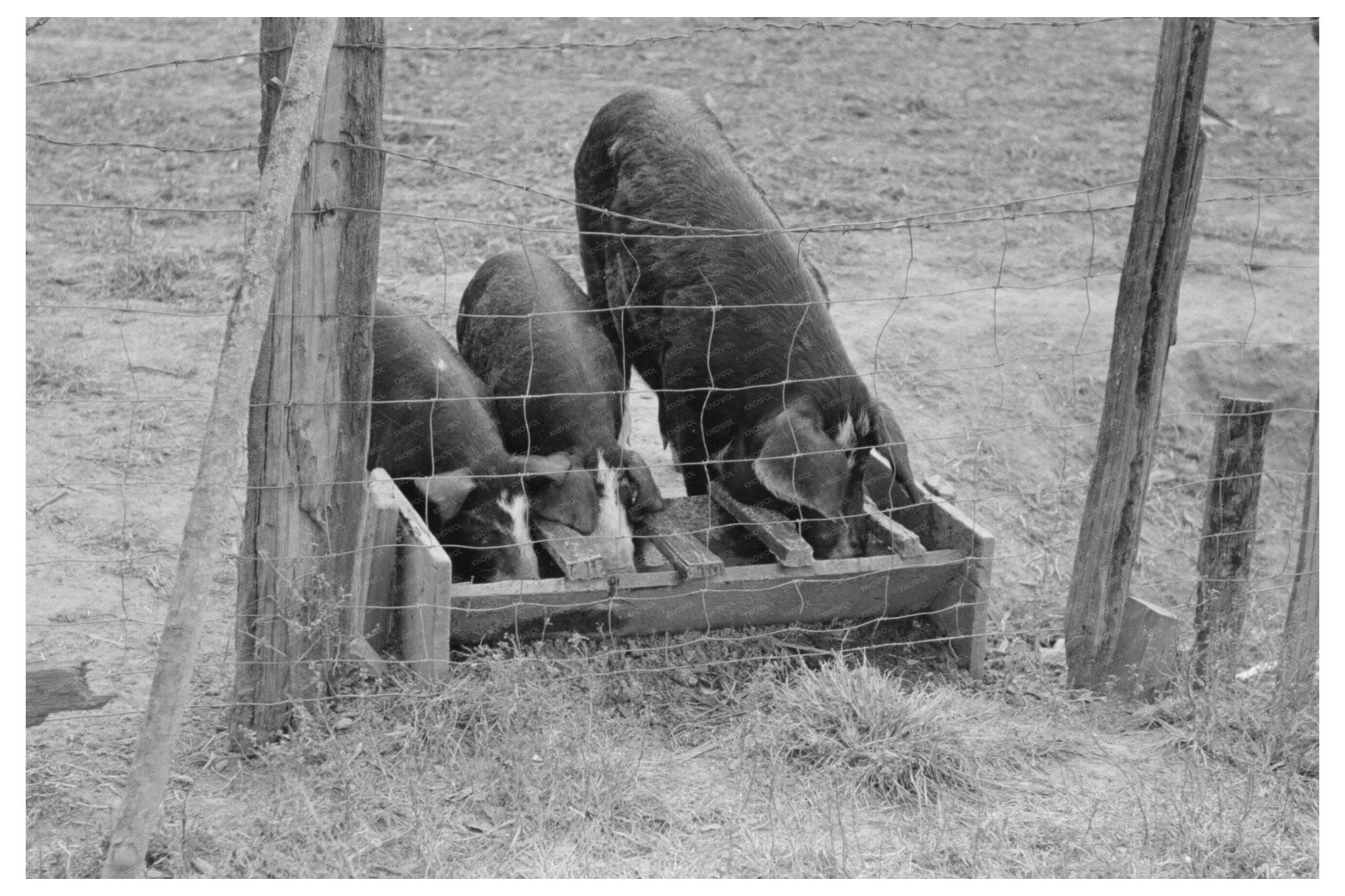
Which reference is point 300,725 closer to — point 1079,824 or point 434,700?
point 434,700

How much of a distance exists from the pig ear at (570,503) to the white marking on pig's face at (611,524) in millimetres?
34

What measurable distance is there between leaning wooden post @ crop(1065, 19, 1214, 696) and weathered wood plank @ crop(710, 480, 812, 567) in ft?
3.42

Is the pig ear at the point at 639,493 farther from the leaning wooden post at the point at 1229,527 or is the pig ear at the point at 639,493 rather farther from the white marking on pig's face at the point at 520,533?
the leaning wooden post at the point at 1229,527

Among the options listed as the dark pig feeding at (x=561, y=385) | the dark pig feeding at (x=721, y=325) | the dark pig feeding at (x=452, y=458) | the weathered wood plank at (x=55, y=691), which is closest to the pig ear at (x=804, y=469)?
the dark pig feeding at (x=721, y=325)

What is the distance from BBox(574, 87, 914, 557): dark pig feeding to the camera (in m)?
5.17

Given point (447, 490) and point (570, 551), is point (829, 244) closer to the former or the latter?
point (447, 490)

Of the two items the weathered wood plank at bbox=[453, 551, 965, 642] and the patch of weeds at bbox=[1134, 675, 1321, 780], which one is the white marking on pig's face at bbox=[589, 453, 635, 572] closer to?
the weathered wood plank at bbox=[453, 551, 965, 642]

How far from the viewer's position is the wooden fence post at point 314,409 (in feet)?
12.2

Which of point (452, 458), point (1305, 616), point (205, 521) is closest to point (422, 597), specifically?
point (452, 458)

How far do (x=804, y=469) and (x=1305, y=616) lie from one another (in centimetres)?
191

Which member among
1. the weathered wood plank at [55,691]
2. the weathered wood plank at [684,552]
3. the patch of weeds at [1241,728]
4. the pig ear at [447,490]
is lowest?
the patch of weeds at [1241,728]

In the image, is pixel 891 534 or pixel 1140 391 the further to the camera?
pixel 891 534

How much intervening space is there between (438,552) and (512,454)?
1.18m

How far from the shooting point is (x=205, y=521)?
128 inches
